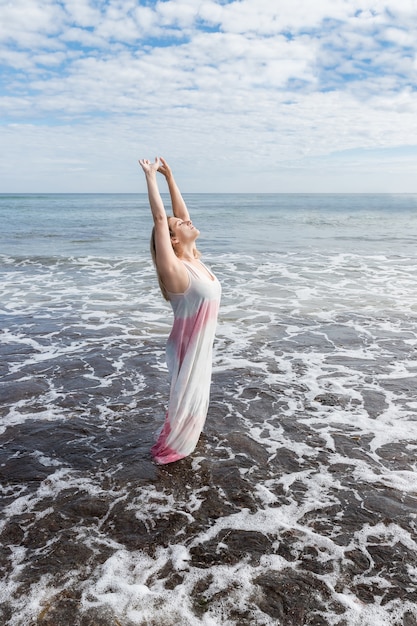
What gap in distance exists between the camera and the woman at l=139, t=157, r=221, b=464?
4324 mm

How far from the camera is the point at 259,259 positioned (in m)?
19.6

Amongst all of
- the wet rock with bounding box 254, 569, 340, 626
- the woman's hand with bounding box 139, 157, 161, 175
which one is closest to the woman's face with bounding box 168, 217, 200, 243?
the woman's hand with bounding box 139, 157, 161, 175

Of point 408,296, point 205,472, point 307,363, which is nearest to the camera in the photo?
point 205,472

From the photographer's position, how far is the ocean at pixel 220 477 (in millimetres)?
3303

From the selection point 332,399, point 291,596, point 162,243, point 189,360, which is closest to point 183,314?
point 189,360

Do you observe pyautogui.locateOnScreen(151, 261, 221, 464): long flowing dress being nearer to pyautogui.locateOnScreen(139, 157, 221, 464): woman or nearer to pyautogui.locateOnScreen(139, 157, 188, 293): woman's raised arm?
pyautogui.locateOnScreen(139, 157, 221, 464): woman

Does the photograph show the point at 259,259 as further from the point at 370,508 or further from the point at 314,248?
the point at 370,508

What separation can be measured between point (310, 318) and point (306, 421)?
479 centimetres

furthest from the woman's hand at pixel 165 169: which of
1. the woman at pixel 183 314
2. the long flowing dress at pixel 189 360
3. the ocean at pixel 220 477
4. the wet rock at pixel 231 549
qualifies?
the wet rock at pixel 231 549

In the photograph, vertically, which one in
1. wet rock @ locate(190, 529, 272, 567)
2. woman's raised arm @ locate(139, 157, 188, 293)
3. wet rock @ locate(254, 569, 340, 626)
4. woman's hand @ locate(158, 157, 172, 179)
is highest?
woman's hand @ locate(158, 157, 172, 179)

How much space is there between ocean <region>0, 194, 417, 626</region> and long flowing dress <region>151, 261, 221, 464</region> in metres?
0.25

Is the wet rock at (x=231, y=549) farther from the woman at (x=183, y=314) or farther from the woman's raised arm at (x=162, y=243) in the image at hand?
the woman's raised arm at (x=162, y=243)

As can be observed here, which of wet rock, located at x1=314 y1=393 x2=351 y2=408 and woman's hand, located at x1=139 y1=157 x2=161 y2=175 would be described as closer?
woman's hand, located at x1=139 y1=157 x2=161 y2=175

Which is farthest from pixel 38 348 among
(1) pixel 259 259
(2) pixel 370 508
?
(1) pixel 259 259
